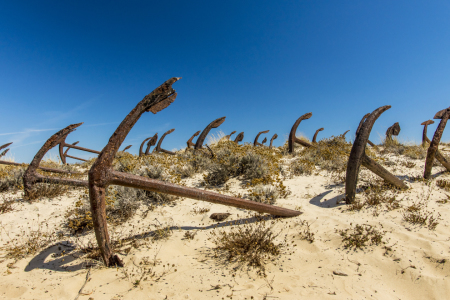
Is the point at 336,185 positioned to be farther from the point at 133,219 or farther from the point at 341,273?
the point at 133,219

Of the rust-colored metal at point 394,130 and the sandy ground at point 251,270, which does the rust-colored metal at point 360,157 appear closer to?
the sandy ground at point 251,270

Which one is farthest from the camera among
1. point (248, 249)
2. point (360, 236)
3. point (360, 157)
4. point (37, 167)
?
point (37, 167)

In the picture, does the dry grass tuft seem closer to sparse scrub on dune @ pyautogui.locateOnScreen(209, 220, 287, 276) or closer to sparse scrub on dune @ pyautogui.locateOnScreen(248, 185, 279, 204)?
sparse scrub on dune @ pyautogui.locateOnScreen(209, 220, 287, 276)

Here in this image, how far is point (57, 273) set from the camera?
7.32ft

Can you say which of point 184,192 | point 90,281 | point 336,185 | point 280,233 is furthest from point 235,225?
point 336,185

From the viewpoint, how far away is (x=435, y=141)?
4.40m

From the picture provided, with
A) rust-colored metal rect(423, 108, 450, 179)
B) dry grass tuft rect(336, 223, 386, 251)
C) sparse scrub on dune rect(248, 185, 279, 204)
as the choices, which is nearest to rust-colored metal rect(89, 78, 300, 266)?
sparse scrub on dune rect(248, 185, 279, 204)

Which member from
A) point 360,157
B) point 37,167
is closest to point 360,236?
point 360,157

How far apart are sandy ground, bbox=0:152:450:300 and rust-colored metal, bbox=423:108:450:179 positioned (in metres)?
1.53

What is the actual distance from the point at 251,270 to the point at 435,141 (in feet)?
16.0

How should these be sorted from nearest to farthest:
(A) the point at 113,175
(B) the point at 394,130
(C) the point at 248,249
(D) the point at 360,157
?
(A) the point at 113,175, (C) the point at 248,249, (D) the point at 360,157, (B) the point at 394,130

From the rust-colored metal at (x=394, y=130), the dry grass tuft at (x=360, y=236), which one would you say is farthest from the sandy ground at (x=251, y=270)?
the rust-colored metal at (x=394, y=130)

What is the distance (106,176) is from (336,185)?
460cm

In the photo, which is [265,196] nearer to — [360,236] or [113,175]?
[360,236]
